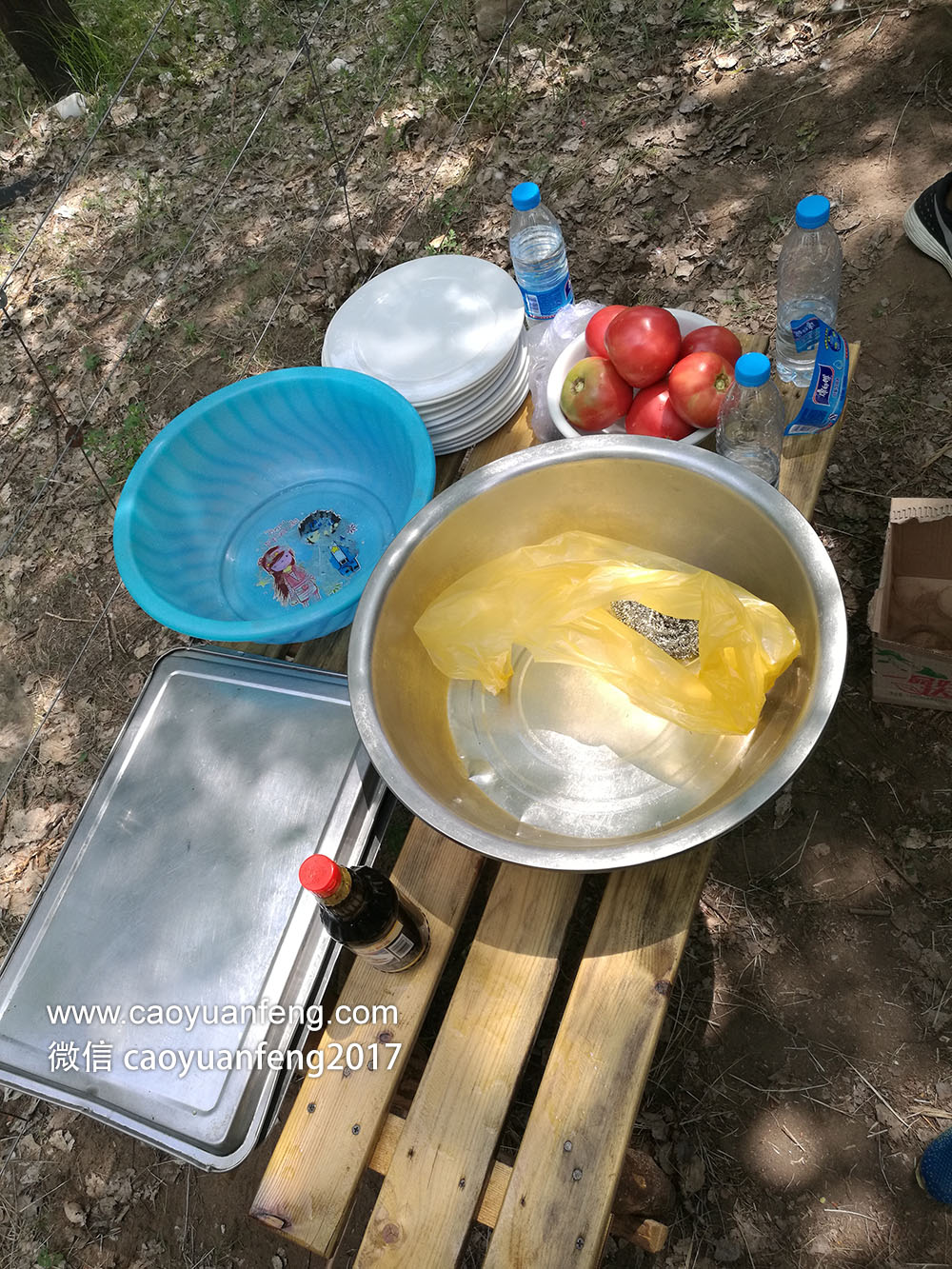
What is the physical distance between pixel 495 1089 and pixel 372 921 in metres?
0.32

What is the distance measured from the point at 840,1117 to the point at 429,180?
301 centimetres

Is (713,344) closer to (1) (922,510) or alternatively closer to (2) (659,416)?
(2) (659,416)

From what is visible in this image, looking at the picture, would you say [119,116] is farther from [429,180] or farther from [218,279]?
[429,180]

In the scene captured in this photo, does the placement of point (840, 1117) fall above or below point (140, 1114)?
below

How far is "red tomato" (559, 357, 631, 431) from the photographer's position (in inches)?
64.2

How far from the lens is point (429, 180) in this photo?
3080mm

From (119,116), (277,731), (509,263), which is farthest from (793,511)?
Answer: (119,116)

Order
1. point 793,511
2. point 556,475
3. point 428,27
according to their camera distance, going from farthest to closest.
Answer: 1. point 428,27
2. point 556,475
3. point 793,511

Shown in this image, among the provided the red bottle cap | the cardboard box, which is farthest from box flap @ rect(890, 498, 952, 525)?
→ the red bottle cap

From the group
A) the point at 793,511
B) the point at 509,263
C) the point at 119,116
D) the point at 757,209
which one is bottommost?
the point at 757,209

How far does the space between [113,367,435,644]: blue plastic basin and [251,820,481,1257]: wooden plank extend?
586 millimetres

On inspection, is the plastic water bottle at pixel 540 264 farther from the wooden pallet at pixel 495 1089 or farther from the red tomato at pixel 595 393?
the wooden pallet at pixel 495 1089

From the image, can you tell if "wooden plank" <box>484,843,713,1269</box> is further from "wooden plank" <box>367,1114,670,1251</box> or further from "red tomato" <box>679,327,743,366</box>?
"red tomato" <box>679,327,743,366</box>

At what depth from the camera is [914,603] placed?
190 centimetres
